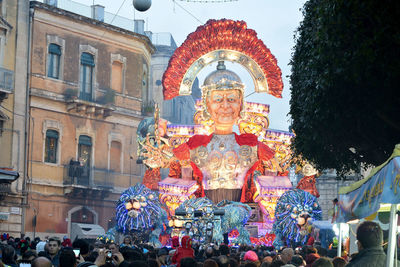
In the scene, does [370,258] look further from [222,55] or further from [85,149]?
[85,149]

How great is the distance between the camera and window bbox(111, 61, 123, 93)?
4431 cm

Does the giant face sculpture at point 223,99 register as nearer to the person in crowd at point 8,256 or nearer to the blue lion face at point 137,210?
the blue lion face at point 137,210

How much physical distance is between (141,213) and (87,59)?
1871 cm

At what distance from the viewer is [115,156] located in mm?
44188

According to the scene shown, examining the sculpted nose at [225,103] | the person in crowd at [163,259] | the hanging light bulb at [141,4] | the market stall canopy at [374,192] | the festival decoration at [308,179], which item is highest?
the hanging light bulb at [141,4]

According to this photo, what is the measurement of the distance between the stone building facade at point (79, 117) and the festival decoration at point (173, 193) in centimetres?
927

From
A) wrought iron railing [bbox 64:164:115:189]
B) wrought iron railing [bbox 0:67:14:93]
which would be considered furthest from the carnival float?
wrought iron railing [bbox 64:164:115:189]

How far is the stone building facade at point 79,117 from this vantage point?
3928 cm

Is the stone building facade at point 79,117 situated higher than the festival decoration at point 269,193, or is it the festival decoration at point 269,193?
the stone building facade at point 79,117

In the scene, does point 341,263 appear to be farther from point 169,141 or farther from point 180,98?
point 180,98

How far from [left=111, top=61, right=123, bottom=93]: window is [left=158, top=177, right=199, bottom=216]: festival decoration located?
17190 mm

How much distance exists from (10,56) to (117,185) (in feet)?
33.3

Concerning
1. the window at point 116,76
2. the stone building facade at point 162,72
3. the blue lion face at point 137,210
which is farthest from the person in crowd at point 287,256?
the stone building facade at point 162,72

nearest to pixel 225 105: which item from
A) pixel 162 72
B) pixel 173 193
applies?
pixel 173 193
